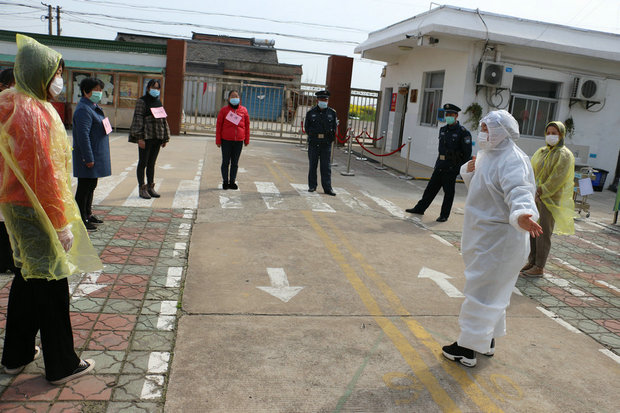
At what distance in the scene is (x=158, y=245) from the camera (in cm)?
625

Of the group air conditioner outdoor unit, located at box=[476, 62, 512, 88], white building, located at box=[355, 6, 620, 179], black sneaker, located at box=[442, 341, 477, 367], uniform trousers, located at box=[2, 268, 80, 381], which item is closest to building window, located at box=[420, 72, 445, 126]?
white building, located at box=[355, 6, 620, 179]

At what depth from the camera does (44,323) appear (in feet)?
10.5

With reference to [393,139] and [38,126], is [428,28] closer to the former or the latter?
[393,139]

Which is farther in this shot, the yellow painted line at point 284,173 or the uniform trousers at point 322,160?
the yellow painted line at point 284,173

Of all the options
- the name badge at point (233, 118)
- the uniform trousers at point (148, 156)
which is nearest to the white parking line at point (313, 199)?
the name badge at point (233, 118)

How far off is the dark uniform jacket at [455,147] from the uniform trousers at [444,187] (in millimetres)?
99

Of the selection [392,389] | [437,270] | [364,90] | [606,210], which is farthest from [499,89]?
[392,389]

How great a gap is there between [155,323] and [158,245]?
2.18 metres

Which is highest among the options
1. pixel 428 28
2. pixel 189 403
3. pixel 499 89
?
pixel 428 28

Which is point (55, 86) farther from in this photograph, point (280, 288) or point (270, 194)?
point (270, 194)

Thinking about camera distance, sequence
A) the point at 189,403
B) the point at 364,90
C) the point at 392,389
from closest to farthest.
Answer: the point at 189,403 < the point at 392,389 < the point at 364,90

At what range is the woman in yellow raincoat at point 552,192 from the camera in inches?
246

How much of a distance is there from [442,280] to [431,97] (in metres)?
12.8

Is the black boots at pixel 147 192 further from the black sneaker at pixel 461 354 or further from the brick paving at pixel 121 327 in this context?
the black sneaker at pixel 461 354
